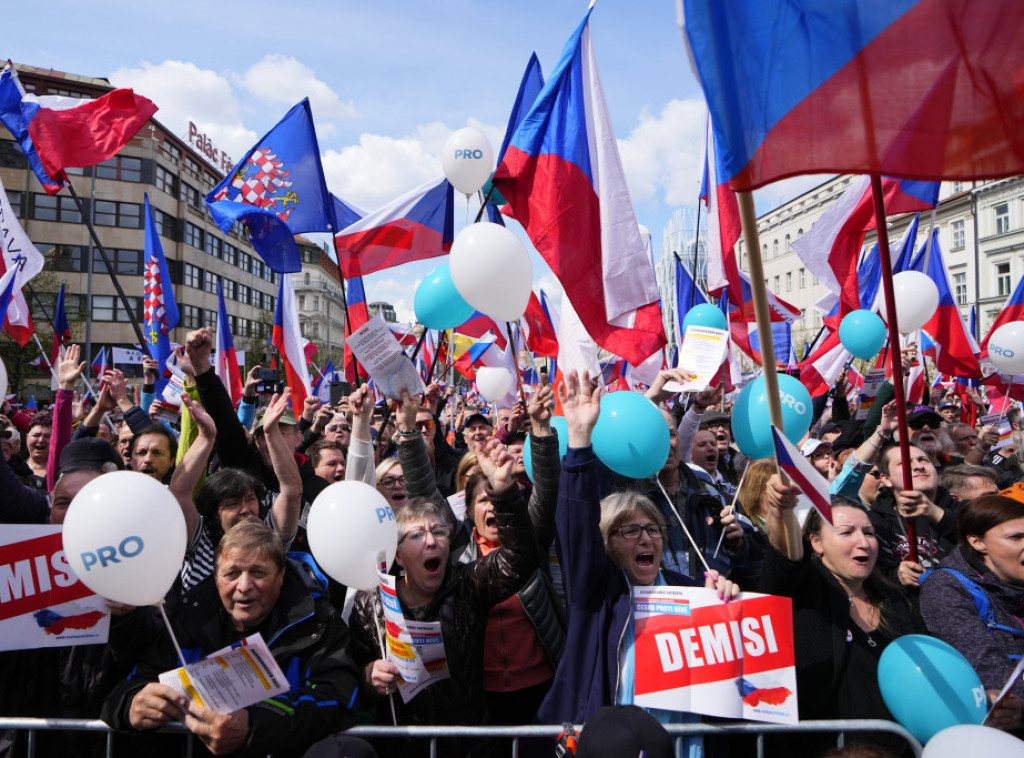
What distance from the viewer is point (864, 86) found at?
2.05 meters

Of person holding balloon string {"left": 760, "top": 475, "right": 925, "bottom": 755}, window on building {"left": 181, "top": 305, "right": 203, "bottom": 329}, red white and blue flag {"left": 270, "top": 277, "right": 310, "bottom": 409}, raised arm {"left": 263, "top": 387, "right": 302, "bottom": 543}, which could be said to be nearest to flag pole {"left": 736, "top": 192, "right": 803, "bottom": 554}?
person holding balloon string {"left": 760, "top": 475, "right": 925, "bottom": 755}

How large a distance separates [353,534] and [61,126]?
6.11 meters

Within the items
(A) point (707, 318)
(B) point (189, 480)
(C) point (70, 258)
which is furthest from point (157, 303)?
(C) point (70, 258)

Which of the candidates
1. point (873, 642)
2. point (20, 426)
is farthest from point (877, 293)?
point (20, 426)

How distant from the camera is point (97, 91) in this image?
4391cm

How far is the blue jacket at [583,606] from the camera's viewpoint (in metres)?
2.66

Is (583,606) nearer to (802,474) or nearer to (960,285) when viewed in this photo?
(802,474)

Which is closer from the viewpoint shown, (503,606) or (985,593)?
(985,593)

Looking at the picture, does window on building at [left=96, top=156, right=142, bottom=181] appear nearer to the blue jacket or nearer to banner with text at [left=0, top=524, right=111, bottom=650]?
banner with text at [left=0, top=524, right=111, bottom=650]

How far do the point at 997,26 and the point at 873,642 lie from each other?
2.21 meters

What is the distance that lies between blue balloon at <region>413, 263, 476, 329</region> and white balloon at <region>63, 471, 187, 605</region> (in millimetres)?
2579

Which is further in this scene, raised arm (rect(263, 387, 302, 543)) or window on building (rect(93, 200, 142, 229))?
window on building (rect(93, 200, 142, 229))

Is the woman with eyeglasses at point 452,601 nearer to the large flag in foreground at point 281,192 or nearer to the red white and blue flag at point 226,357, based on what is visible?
the large flag in foreground at point 281,192

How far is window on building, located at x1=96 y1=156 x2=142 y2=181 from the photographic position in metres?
43.3
